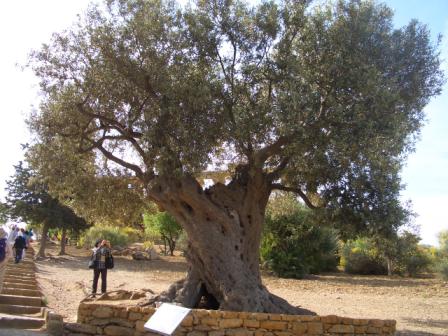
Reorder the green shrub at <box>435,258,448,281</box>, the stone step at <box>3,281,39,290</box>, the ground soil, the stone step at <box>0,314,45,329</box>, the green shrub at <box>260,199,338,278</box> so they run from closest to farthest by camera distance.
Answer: the stone step at <box>0,314,45,329</box> → the stone step at <box>3,281,39,290</box> → the ground soil → the green shrub at <box>435,258,448,281</box> → the green shrub at <box>260,199,338,278</box>

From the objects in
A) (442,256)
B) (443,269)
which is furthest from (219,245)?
(442,256)

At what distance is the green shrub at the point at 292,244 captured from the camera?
27141 millimetres

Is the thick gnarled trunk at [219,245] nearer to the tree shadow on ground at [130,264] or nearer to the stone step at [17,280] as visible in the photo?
the stone step at [17,280]

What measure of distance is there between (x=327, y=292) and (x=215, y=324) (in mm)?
11765

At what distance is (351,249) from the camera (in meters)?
32.5

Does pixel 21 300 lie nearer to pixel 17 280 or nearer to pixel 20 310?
pixel 20 310

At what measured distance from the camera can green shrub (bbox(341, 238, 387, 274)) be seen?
3168 cm

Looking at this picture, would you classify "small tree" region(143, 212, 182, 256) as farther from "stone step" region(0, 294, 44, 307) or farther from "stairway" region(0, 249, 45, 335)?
"stone step" region(0, 294, 44, 307)

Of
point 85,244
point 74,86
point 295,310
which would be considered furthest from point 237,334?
point 85,244

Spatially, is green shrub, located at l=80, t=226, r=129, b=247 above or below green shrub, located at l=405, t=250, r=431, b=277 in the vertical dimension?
above

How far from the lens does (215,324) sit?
33.7 feet

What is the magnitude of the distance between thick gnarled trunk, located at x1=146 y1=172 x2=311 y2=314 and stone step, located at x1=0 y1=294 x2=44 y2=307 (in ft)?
11.0

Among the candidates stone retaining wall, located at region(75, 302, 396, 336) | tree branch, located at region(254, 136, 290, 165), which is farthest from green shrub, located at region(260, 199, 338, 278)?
stone retaining wall, located at region(75, 302, 396, 336)

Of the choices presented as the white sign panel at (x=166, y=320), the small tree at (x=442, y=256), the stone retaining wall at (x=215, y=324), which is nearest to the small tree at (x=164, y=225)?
the small tree at (x=442, y=256)
